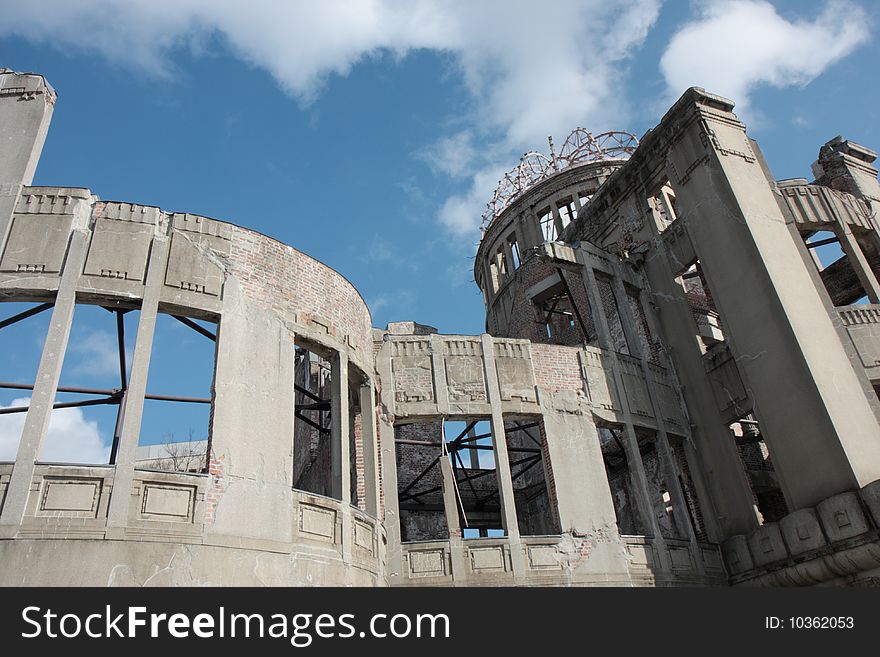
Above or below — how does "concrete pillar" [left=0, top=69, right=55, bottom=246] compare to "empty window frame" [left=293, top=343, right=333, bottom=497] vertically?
above

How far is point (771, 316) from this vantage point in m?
14.4

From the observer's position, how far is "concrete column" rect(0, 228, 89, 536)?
8.56m

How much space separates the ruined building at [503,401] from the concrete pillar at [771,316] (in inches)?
2.2

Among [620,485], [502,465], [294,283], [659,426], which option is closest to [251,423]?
[294,283]

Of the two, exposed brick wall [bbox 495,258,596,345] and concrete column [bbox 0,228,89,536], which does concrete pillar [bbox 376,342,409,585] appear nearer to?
concrete column [bbox 0,228,89,536]

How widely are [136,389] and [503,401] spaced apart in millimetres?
7626

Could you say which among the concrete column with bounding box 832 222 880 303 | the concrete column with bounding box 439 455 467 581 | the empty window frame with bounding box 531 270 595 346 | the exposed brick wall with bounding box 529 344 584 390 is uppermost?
the empty window frame with bounding box 531 270 595 346

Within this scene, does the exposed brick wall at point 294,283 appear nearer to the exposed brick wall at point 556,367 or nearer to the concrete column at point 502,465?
the concrete column at point 502,465

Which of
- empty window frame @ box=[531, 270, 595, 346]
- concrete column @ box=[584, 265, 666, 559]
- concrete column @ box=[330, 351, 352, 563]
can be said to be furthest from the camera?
empty window frame @ box=[531, 270, 595, 346]

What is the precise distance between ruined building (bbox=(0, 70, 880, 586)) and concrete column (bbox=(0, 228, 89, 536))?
1.2 inches

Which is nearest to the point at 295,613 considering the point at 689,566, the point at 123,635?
the point at 123,635

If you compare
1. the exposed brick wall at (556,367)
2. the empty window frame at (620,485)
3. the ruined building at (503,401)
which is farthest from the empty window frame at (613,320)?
the exposed brick wall at (556,367)

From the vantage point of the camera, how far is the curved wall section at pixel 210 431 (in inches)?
341

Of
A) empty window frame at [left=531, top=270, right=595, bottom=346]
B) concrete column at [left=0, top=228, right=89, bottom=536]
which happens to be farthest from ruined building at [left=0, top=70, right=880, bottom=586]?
empty window frame at [left=531, top=270, right=595, bottom=346]
